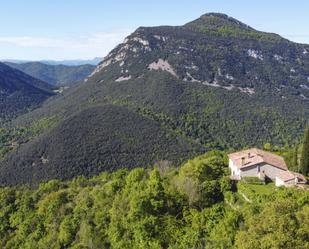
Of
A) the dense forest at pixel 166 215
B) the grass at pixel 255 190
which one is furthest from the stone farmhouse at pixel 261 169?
the dense forest at pixel 166 215

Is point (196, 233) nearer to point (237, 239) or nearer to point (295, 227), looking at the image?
point (237, 239)

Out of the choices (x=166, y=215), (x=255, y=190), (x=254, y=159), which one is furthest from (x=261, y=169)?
(x=166, y=215)

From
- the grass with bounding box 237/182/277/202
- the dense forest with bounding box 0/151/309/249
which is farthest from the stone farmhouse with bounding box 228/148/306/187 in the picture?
the dense forest with bounding box 0/151/309/249

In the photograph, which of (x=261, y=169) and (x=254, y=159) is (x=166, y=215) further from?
(x=254, y=159)

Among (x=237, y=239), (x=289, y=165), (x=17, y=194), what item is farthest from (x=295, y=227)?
(x=17, y=194)

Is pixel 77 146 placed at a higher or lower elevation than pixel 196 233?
lower

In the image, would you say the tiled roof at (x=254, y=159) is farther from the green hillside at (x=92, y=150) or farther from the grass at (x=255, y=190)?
the green hillside at (x=92, y=150)

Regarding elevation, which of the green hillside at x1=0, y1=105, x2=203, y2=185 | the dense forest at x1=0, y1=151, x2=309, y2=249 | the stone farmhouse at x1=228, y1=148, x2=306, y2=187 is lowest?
the green hillside at x1=0, y1=105, x2=203, y2=185

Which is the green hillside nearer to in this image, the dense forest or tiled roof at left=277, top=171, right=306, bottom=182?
the dense forest
